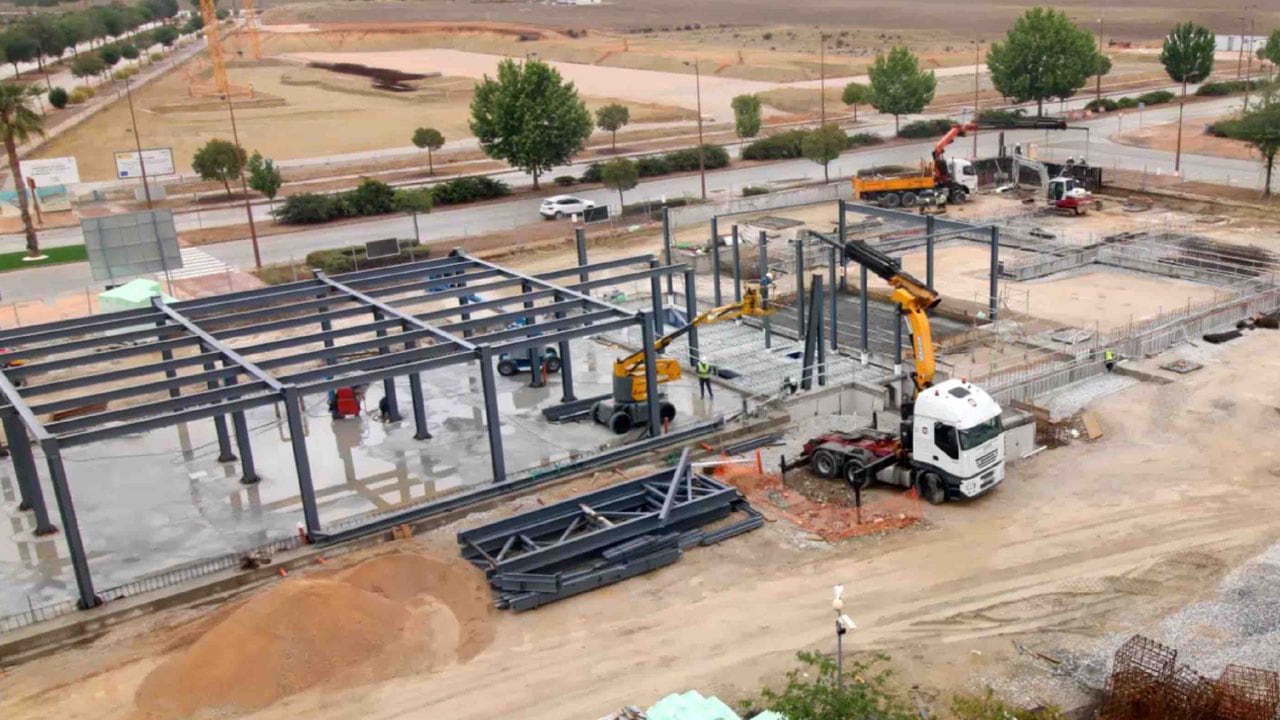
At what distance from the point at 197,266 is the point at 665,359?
28.7 meters

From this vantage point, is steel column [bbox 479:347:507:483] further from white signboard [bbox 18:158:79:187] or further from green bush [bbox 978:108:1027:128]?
green bush [bbox 978:108:1027:128]

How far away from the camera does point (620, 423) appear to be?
26781 mm

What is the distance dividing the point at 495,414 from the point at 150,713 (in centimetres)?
889

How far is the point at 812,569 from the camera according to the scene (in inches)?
817

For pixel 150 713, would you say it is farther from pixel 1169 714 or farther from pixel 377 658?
pixel 1169 714

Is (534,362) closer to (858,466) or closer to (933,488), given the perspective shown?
(858,466)

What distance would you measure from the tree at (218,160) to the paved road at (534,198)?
204 cm

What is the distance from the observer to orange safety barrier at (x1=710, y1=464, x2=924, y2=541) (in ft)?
73.0

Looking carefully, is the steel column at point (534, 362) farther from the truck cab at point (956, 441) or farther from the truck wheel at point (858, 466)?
the truck cab at point (956, 441)

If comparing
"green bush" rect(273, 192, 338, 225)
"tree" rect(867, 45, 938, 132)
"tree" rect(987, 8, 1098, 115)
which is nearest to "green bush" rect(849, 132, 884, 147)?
"tree" rect(867, 45, 938, 132)

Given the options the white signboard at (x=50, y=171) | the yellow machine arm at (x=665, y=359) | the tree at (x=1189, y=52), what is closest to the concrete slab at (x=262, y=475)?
the yellow machine arm at (x=665, y=359)

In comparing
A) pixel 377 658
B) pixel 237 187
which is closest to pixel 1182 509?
pixel 377 658

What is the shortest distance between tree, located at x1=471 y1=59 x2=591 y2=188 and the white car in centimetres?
601

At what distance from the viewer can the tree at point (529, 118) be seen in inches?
2402
